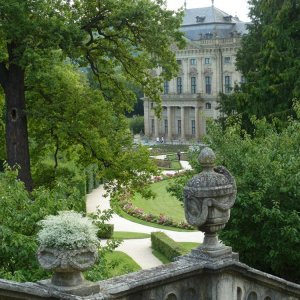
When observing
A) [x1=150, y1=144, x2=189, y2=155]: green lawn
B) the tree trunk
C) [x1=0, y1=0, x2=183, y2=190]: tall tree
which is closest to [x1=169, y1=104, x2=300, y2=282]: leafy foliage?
[x1=0, y1=0, x2=183, y2=190]: tall tree

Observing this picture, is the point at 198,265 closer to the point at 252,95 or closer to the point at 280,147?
the point at 280,147

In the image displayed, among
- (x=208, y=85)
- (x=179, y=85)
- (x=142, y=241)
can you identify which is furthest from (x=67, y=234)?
(x=179, y=85)

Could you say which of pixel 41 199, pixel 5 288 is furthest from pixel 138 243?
pixel 5 288

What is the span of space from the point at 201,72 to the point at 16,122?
65675 millimetres

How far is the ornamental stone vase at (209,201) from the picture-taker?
7.88 meters

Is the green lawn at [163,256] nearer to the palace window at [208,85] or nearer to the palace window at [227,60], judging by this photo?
the palace window at [227,60]

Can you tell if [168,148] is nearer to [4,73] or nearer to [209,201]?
[4,73]

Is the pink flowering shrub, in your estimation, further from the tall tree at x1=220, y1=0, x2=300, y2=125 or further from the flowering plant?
the flowering plant

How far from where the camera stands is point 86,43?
61.7ft

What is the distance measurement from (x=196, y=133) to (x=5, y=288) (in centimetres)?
7626

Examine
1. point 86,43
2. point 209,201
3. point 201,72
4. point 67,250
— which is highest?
point 201,72

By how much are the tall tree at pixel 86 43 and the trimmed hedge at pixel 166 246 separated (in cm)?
555

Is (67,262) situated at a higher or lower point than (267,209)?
higher

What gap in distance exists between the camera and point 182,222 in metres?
30.0
